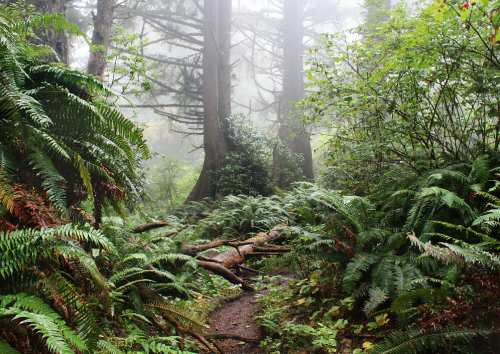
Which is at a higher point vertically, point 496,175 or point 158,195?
point 496,175

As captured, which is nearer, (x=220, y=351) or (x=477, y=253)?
(x=477, y=253)

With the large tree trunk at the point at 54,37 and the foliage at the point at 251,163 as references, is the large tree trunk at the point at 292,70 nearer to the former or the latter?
the foliage at the point at 251,163

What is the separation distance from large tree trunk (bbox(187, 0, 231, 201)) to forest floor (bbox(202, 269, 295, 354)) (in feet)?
21.2

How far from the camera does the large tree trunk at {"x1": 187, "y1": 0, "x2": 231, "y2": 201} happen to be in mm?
9844

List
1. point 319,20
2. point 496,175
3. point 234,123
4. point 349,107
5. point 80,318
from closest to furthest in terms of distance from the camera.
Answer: point 80,318
point 496,175
point 349,107
point 234,123
point 319,20

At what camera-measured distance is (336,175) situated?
7.08m

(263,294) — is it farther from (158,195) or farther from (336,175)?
(158,195)

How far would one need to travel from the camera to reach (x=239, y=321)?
283 cm

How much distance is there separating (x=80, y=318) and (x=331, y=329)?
1744 millimetres

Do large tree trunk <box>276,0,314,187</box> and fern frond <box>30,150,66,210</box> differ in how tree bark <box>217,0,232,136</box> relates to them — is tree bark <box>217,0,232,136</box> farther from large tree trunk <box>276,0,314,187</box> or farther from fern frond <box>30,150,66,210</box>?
fern frond <box>30,150,66,210</box>

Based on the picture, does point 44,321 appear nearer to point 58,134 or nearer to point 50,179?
point 50,179

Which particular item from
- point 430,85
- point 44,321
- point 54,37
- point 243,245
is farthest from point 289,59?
point 44,321

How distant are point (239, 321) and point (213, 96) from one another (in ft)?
28.9

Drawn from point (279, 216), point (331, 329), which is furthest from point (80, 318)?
point (279, 216)
